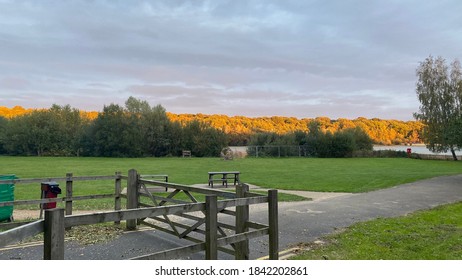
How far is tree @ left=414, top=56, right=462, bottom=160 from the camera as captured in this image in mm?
45281

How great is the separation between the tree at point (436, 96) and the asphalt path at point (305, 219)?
109ft

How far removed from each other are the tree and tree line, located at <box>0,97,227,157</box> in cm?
2887

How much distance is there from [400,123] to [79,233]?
92.6m

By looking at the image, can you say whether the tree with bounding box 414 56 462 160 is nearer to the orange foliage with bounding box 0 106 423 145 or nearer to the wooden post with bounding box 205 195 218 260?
the orange foliage with bounding box 0 106 423 145

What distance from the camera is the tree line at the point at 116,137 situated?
57.5m

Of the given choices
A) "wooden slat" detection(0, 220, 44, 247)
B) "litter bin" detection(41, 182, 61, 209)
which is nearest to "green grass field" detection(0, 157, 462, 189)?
"litter bin" detection(41, 182, 61, 209)

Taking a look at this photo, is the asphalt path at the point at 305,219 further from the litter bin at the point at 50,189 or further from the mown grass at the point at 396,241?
the litter bin at the point at 50,189

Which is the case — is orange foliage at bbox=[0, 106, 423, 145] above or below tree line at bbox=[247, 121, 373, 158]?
above

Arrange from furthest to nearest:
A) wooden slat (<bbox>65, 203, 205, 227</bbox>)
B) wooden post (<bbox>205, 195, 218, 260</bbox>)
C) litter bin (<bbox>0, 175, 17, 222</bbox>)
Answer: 1. litter bin (<bbox>0, 175, 17, 222</bbox>)
2. wooden post (<bbox>205, 195, 218, 260</bbox>)
3. wooden slat (<bbox>65, 203, 205, 227</bbox>)

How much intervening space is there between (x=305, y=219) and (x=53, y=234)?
23.6 feet

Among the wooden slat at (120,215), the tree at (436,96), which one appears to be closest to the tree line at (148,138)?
the tree at (436,96)

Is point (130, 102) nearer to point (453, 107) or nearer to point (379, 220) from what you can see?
point (453, 107)
